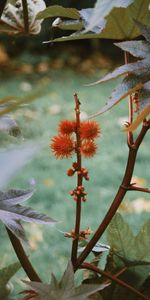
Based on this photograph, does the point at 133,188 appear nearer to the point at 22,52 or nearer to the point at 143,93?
the point at 143,93

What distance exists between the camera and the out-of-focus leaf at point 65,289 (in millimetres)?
721

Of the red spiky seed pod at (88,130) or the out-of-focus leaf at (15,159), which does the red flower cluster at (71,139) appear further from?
the out-of-focus leaf at (15,159)

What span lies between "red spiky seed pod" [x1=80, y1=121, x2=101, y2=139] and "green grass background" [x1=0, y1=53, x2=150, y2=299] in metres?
0.53

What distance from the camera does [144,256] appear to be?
89 cm

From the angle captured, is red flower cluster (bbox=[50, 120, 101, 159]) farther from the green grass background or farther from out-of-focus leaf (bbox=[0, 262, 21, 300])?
the green grass background

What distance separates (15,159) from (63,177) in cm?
238

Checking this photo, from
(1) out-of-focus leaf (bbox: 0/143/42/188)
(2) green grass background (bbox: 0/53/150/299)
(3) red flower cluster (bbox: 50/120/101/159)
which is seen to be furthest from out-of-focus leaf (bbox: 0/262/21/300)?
(1) out-of-focus leaf (bbox: 0/143/42/188)

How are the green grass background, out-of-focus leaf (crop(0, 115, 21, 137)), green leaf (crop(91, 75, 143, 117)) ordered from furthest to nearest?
the green grass background < out-of-focus leaf (crop(0, 115, 21, 137)) < green leaf (crop(91, 75, 143, 117))

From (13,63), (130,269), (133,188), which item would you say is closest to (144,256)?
(130,269)

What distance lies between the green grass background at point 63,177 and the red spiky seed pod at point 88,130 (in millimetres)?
534

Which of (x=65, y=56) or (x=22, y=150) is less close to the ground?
(x=65, y=56)

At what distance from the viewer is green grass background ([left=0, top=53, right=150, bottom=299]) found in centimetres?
203

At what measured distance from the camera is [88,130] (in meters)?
0.76

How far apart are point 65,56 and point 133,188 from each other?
14.6ft
